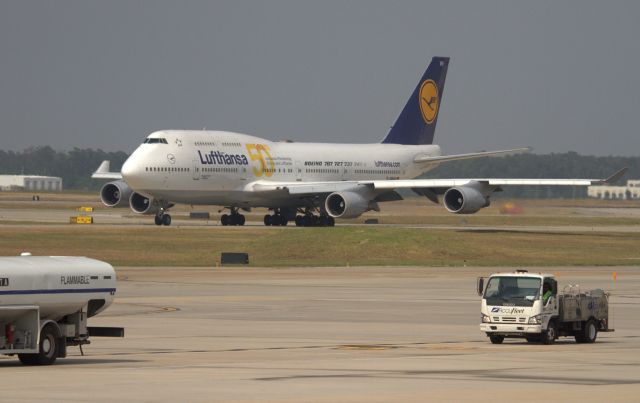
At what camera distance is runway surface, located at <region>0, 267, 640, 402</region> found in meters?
23.9

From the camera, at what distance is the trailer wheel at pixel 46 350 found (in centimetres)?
2856

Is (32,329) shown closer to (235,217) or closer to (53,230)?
(53,230)

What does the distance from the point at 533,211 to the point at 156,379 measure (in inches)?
4711

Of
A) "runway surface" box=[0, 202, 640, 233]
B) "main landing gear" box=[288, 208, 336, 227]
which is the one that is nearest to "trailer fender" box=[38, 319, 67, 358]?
"runway surface" box=[0, 202, 640, 233]

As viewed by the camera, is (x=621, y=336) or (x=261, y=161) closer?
(x=621, y=336)

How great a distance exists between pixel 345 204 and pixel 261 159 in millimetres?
7830

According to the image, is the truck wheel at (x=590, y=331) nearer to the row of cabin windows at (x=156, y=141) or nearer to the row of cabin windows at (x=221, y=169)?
the row of cabin windows at (x=221, y=169)

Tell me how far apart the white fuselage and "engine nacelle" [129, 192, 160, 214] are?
16.1 feet

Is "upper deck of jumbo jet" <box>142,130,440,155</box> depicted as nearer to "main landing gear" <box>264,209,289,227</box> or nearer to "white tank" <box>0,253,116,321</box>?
"main landing gear" <box>264,209,289,227</box>

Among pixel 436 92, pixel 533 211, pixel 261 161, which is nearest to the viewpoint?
pixel 261 161

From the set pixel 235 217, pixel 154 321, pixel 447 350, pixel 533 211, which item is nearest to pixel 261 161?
pixel 235 217

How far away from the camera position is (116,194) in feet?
338

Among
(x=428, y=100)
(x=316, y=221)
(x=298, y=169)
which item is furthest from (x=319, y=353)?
(x=428, y=100)

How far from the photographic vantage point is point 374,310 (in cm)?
4591
